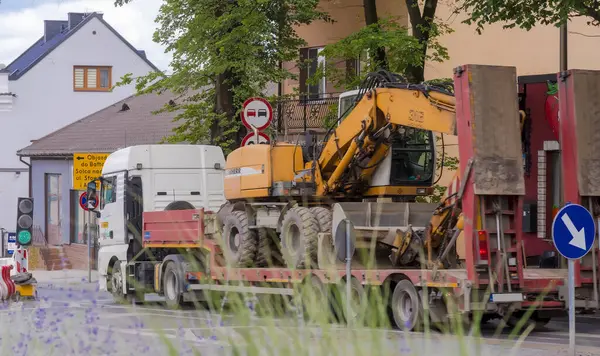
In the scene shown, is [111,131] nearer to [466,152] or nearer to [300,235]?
[300,235]

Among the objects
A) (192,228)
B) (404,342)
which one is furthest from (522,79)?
(404,342)

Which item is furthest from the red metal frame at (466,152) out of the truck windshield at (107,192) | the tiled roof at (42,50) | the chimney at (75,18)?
the chimney at (75,18)

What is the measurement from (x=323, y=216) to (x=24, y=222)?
36.2 ft

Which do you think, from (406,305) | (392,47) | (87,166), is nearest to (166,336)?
(406,305)

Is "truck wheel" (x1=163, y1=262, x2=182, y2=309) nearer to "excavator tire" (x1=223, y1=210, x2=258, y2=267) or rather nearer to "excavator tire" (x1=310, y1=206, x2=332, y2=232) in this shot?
"excavator tire" (x1=223, y1=210, x2=258, y2=267)

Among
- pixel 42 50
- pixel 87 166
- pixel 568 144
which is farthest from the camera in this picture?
pixel 42 50

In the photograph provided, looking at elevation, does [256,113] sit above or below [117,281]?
above

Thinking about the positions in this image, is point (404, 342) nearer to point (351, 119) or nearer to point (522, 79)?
point (351, 119)

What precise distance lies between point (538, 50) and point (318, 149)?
1042cm

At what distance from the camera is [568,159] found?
1795 cm

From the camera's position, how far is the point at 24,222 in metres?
29.4

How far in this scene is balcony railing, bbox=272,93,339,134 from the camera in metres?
32.5

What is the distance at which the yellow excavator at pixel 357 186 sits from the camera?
18969 mm

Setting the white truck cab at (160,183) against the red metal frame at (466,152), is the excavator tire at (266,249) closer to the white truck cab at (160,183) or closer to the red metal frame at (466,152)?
the white truck cab at (160,183)
